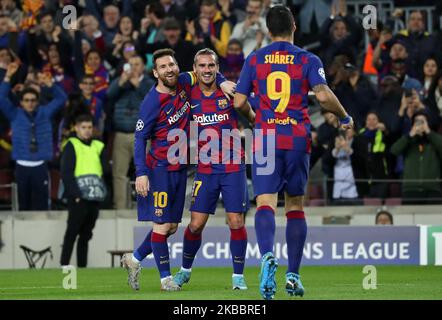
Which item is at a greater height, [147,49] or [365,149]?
[147,49]

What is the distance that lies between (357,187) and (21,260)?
5.42 meters

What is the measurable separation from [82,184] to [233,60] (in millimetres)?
3439

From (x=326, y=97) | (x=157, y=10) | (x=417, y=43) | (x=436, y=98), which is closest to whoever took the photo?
(x=326, y=97)

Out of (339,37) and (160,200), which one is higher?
(339,37)

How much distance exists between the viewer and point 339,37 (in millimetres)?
22047

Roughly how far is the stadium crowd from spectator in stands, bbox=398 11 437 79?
0.02 meters

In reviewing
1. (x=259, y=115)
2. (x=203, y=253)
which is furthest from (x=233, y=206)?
(x=203, y=253)

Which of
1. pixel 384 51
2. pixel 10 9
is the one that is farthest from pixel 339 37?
pixel 10 9

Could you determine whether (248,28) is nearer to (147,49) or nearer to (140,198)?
(147,49)

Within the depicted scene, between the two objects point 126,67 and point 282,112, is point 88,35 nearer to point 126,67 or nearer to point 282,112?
point 126,67

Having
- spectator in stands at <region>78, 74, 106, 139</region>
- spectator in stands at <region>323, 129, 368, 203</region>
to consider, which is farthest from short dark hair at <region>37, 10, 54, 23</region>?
spectator in stands at <region>323, 129, 368, 203</region>

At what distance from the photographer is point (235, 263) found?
519 inches

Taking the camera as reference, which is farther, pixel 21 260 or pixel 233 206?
pixel 21 260

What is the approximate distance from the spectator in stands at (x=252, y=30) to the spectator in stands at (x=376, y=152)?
97.6 inches
